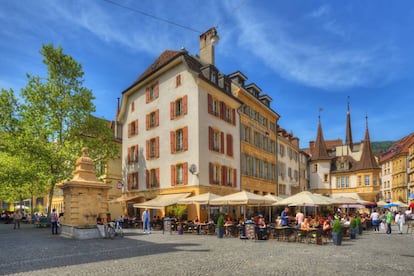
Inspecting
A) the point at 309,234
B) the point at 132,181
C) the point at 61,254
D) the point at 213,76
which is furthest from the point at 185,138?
the point at 61,254

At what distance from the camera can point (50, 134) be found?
27.8m

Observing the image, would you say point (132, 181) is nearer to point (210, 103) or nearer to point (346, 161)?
point (210, 103)

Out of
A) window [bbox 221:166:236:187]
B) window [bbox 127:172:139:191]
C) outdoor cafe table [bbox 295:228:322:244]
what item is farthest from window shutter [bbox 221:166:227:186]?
outdoor cafe table [bbox 295:228:322:244]

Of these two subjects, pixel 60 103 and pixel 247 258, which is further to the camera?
pixel 60 103

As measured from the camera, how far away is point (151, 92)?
104 ft

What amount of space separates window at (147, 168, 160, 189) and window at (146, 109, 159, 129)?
3.77m

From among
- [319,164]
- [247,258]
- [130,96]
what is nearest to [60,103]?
[130,96]

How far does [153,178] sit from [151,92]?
743cm

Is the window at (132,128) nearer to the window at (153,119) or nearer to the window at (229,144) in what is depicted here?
the window at (153,119)

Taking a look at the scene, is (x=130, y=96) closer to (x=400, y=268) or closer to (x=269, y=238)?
(x=269, y=238)

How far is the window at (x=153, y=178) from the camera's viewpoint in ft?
96.5

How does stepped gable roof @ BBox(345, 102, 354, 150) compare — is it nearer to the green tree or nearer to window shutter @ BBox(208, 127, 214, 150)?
window shutter @ BBox(208, 127, 214, 150)

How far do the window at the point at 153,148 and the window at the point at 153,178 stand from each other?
120 cm

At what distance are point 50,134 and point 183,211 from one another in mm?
11605
